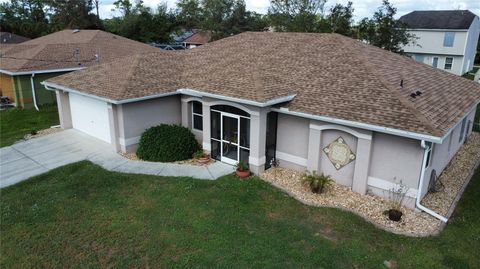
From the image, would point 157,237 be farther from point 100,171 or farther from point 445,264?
point 445,264

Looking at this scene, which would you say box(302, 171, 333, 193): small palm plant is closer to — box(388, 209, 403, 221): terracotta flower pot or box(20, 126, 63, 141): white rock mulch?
box(388, 209, 403, 221): terracotta flower pot

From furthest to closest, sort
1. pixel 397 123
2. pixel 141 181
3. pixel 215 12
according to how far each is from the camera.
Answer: pixel 215 12 → pixel 141 181 → pixel 397 123

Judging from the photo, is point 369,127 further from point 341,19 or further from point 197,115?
point 341,19

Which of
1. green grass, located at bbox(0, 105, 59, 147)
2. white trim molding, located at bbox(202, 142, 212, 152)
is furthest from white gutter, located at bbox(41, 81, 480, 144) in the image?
green grass, located at bbox(0, 105, 59, 147)

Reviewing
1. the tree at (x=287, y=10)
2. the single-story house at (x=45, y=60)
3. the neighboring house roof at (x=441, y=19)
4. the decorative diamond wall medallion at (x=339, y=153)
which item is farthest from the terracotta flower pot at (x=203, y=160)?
the neighboring house roof at (x=441, y=19)

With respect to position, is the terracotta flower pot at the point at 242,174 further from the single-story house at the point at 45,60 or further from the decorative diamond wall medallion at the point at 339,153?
the single-story house at the point at 45,60

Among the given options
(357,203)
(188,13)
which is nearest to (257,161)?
(357,203)

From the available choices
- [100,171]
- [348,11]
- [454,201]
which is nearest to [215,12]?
[348,11]
